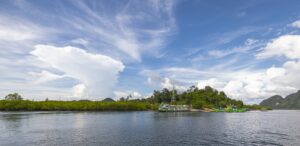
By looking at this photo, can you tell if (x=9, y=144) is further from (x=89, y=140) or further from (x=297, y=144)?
(x=297, y=144)

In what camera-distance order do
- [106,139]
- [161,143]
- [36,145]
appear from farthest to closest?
[106,139]
[161,143]
[36,145]

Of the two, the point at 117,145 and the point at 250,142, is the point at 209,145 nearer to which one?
the point at 250,142

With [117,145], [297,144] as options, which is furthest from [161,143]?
[297,144]

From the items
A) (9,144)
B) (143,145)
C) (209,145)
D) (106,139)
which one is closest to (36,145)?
(9,144)

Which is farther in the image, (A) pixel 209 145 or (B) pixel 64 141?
(B) pixel 64 141

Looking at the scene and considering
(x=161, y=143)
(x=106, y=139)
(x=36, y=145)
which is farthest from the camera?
(x=106, y=139)

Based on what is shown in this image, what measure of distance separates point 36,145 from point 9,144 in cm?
684

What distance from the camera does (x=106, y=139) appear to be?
7106 cm

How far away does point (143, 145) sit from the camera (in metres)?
63.0

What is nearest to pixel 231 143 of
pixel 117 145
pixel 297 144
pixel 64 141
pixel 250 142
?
pixel 250 142

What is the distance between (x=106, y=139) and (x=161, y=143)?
51.2ft

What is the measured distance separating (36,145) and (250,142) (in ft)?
174

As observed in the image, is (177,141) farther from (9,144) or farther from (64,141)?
(9,144)

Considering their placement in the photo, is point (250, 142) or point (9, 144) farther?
point (250, 142)
